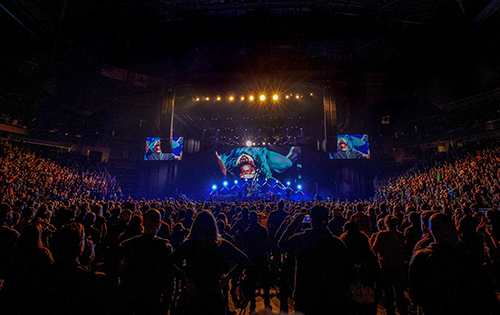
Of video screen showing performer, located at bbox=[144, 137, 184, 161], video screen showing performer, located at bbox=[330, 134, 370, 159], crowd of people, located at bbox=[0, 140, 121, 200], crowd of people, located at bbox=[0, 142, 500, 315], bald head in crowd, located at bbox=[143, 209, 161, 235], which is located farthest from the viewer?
video screen showing performer, located at bbox=[144, 137, 184, 161]

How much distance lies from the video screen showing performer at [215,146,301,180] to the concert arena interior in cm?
25

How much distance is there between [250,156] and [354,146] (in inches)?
475

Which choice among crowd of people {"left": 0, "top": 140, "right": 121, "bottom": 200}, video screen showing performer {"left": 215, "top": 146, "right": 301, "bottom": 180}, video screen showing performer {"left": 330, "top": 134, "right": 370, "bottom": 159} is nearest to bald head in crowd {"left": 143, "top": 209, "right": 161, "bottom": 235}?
crowd of people {"left": 0, "top": 140, "right": 121, "bottom": 200}

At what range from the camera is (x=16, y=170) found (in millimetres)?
15305

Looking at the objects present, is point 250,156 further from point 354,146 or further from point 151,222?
point 151,222

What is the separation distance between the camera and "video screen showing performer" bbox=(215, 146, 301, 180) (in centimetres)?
2636

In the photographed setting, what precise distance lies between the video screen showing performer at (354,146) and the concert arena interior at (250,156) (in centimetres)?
23

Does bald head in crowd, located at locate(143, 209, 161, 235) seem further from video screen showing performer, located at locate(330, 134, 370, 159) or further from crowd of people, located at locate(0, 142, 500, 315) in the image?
video screen showing performer, located at locate(330, 134, 370, 159)

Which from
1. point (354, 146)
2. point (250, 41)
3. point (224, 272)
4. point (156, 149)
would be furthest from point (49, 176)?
point (354, 146)

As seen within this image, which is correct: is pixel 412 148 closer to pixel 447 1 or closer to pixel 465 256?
pixel 447 1

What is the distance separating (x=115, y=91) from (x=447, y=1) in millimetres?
24960

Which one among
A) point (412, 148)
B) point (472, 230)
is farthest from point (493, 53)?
point (472, 230)

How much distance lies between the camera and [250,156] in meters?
26.8

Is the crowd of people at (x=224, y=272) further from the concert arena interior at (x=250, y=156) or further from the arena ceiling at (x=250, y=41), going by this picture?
the arena ceiling at (x=250, y=41)
